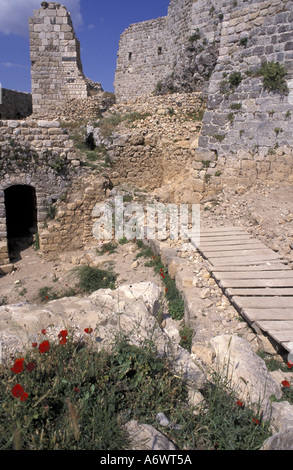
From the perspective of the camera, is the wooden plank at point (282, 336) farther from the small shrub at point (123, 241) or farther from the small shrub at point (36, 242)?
the small shrub at point (36, 242)

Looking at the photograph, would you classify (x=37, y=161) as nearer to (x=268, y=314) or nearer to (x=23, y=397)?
(x=268, y=314)

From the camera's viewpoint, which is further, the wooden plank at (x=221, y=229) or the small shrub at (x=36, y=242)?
the small shrub at (x=36, y=242)

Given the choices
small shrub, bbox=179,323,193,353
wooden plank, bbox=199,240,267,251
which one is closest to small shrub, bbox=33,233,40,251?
wooden plank, bbox=199,240,267,251

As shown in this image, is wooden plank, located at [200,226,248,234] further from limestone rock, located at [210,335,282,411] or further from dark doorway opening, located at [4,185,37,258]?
dark doorway opening, located at [4,185,37,258]

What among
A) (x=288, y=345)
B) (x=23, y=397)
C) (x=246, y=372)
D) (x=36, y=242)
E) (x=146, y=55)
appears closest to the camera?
(x=23, y=397)

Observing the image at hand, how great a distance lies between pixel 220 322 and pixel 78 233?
5576 mm

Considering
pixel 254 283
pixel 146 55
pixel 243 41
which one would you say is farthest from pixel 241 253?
pixel 146 55

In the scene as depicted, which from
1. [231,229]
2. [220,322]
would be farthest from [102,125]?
[220,322]

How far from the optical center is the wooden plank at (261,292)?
3967 millimetres

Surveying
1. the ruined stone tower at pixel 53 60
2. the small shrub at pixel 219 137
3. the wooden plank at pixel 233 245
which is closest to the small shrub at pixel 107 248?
the wooden plank at pixel 233 245

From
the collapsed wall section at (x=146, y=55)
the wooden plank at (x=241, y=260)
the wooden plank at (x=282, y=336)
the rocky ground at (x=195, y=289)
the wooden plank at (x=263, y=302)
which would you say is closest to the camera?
the rocky ground at (x=195, y=289)

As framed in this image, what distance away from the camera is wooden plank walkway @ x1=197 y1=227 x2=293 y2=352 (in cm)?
346

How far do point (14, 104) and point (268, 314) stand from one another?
58.3ft

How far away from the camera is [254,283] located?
166 inches
